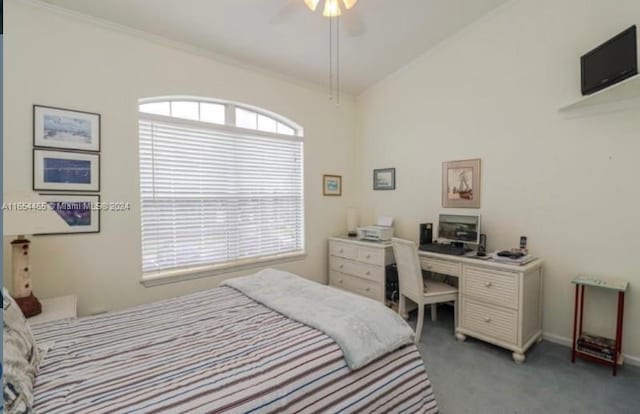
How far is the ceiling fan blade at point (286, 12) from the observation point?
2.38m

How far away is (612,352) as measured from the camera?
7.30 feet

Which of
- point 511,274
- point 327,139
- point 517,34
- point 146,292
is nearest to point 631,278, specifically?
point 511,274

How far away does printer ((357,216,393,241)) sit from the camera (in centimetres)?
349

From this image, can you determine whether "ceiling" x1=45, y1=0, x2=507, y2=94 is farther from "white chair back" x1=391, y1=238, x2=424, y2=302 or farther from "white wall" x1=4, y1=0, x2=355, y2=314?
"white chair back" x1=391, y1=238, x2=424, y2=302

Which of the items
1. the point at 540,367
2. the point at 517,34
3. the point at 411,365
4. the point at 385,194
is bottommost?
the point at 540,367

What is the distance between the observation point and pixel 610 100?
2.34 metres

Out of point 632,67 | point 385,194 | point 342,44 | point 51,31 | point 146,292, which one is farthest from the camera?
point 385,194

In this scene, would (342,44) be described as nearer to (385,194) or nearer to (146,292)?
(385,194)

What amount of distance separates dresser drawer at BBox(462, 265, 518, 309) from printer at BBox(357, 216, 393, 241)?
99 cm

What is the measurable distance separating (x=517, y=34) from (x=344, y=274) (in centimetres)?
290

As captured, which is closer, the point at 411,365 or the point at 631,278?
the point at 411,365

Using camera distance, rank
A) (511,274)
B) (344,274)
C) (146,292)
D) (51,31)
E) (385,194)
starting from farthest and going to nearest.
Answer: (385,194) → (344,274) → (146,292) → (511,274) → (51,31)

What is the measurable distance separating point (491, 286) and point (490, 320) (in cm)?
28

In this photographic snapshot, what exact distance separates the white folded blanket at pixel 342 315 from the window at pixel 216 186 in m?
0.94
